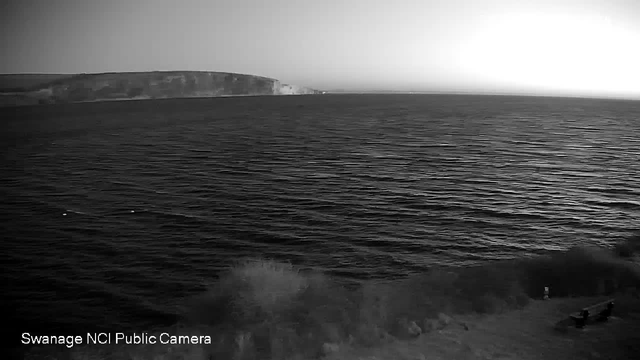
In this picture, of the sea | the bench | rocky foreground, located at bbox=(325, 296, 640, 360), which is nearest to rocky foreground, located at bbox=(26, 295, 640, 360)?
rocky foreground, located at bbox=(325, 296, 640, 360)

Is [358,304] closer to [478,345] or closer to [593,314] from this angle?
[478,345]

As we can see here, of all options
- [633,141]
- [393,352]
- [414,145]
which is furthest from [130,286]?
[633,141]

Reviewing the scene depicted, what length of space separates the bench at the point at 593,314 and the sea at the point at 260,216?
25.3 ft

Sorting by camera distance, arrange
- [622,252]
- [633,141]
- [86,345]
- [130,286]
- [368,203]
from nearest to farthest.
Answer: [86,345], [130,286], [622,252], [368,203], [633,141]

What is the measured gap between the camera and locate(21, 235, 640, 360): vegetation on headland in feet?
58.0

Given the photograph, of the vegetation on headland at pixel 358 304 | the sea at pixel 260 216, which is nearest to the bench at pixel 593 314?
the vegetation on headland at pixel 358 304

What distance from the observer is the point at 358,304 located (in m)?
21.3

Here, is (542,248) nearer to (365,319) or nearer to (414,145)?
(365,319)

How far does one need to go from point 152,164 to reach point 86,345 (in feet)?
145

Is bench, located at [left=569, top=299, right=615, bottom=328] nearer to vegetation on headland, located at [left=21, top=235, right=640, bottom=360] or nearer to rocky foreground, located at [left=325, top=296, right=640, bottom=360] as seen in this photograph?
rocky foreground, located at [left=325, top=296, right=640, bottom=360]

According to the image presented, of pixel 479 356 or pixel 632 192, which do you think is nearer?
pixel 479 356

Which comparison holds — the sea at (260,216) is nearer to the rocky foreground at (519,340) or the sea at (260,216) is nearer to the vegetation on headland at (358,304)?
the vegetation on headland at (358,304)

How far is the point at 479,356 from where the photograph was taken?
54.2 feet

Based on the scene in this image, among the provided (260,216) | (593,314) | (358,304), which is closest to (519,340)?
(593,314)
